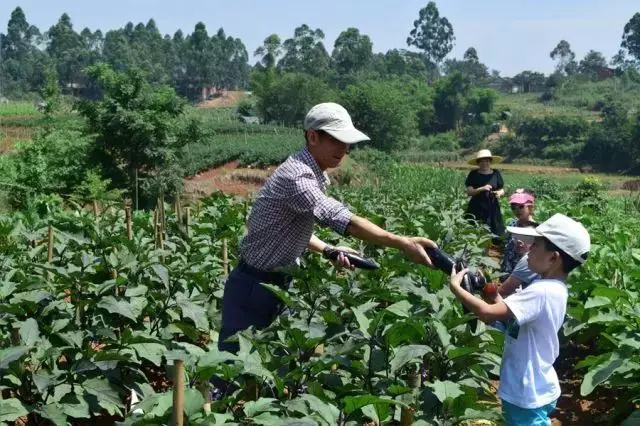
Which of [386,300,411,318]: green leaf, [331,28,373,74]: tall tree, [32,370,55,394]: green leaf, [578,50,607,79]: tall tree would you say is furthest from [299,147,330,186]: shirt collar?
[578,50,607,79]: tall tree

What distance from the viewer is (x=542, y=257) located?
3.31m

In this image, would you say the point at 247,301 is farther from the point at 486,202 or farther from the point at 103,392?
the point at 486,202

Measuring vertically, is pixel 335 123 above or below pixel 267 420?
above

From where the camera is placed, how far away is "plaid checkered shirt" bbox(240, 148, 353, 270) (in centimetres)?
364

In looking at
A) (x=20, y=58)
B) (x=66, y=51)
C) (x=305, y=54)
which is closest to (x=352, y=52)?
(x=305, y=54)

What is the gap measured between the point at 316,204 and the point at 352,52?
3694 inches

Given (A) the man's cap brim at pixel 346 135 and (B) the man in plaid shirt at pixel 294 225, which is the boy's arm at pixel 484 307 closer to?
(B) the man in plaid shirt at pixel 294 225

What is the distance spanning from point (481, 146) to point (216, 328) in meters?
60.4

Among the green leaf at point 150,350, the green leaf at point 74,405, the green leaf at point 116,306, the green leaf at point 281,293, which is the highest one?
the green leaf at point 281,293

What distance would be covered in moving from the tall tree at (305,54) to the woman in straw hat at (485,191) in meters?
78.4

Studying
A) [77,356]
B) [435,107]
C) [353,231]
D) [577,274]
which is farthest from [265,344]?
[435,107]

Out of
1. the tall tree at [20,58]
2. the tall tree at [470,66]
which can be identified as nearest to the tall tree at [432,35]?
the tall tree at [470,66]

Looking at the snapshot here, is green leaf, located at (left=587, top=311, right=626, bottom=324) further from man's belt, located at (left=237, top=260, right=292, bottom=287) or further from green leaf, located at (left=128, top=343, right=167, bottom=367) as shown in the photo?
green leaf, located at (left=128, top=343, right=167, bottom=367)

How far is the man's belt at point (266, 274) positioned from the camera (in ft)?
13.1
